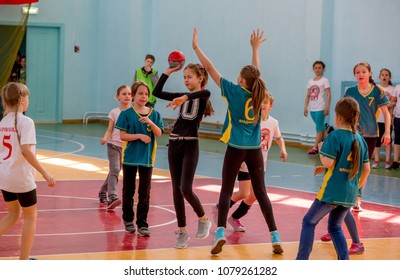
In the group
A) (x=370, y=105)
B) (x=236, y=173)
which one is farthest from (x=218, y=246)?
(x=370, y=105)

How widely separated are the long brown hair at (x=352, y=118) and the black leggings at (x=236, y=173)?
1.20 meters

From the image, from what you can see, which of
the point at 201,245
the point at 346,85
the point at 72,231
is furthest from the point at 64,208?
the point at 346,85

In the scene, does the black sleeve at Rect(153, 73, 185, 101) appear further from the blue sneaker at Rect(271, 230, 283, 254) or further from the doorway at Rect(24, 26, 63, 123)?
the doorway at Rect(24, 26, 63, 123)

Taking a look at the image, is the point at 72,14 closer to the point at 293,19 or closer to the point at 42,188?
the point at 293,19

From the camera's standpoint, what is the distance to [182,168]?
8.38 metres

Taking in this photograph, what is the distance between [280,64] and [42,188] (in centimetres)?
885

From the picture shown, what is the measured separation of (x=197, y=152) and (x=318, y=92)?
9.96 metres

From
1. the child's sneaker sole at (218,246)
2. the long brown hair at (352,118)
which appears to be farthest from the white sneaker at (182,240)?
the long brown hair at (352,118)

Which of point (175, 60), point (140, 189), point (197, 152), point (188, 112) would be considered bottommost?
point (140, 189)

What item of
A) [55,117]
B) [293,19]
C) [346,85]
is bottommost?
[55,117]

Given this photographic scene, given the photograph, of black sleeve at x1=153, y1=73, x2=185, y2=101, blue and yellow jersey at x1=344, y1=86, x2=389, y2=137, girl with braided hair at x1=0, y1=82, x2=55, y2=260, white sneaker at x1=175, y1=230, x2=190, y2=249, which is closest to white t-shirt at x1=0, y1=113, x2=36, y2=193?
girl with braided hair at x1=0, y1=82, x2=55, y2=260

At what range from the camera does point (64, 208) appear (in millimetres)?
10484

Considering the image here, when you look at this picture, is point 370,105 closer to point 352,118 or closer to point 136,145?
point 136,145

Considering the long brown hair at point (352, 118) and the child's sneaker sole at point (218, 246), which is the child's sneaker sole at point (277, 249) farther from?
the long brown hair at point (352, 118)
